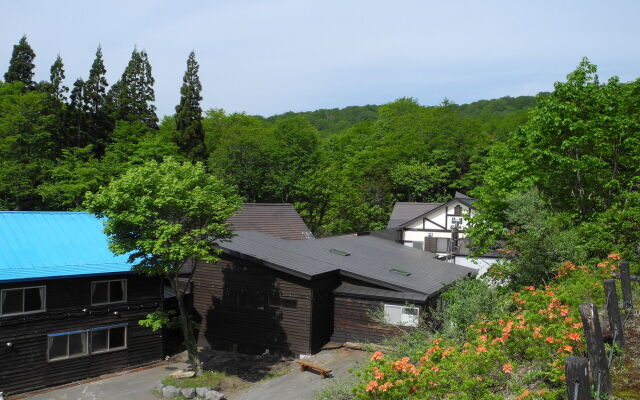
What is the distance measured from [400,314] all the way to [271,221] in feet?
41.2

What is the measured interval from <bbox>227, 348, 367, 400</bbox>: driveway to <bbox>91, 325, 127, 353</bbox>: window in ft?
19.5

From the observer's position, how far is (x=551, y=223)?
16.4m

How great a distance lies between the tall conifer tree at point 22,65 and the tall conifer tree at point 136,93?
332 inches

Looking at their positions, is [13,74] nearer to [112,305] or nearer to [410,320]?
[112,305]

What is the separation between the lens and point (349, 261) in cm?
2380

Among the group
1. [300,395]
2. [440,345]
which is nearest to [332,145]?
[300,395]

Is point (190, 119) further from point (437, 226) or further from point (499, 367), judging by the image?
point (499, 367)

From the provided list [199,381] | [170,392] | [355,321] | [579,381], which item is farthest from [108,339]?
[579,381]

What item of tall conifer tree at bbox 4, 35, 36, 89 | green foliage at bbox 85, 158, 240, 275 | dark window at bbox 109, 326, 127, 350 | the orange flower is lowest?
dark window at bbox 109, 326, 127, 350

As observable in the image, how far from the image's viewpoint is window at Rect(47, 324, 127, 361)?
61.2 feet

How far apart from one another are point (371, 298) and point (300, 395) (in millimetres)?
5775

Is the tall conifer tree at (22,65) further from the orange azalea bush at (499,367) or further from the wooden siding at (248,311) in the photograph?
the orange azalea bush at (499,367)

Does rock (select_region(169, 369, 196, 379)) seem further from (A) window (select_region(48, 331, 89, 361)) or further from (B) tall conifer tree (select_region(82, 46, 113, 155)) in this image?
(B) tall conifer tree (select_region(82, 46, 113, 155))

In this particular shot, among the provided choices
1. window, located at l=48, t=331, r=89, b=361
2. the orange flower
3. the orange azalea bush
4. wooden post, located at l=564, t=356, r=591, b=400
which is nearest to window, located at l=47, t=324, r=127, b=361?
window, located at l=48, t=331, r=89, b=361
